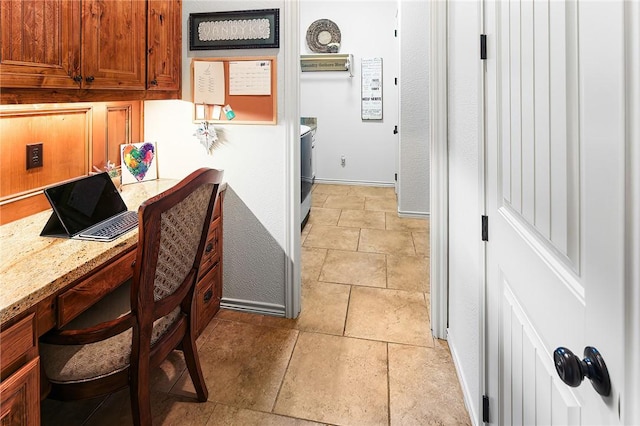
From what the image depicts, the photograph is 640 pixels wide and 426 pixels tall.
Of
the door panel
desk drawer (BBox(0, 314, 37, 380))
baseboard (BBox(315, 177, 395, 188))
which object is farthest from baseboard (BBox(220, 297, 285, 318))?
baseboard (BBox(315, 177, 395, 188))

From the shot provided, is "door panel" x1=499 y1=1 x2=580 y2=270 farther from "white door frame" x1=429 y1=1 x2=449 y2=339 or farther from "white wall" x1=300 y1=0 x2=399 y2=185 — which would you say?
"white wall" x1=300 y1=0 x2=399 y2=185

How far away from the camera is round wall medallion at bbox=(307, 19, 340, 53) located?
6164 mm

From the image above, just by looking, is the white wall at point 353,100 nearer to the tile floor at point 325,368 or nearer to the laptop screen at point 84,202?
the tile floor at point 325,368

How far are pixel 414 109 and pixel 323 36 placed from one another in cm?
250

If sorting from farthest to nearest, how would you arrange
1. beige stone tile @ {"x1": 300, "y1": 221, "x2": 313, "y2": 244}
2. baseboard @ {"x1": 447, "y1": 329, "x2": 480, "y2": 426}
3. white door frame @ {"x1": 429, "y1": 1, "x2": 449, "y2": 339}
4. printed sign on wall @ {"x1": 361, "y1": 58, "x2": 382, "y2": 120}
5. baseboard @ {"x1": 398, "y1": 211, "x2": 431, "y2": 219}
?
printed sign on wall @ {"x1": 361, "y1": 58, "x2": 382, "y2": 120} → baseboard @ {"x1": 398, "y1": 211, "x2": 431, "y2": 219} → beige stone tile @ {"x1": 300, "y1": 221, "x2": 313, "y2": 244} → white door frame @ {"x1": 429, "y1": 1, "x2": 449, "y2": 339} → baseboard @ {"x1": 447, "y1": 329, "x2": 480, "y2": 426}

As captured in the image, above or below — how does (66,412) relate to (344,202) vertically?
below

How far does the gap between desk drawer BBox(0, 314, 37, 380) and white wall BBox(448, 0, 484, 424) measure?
1.40m

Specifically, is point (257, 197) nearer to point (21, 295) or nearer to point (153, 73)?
point (153, 73)

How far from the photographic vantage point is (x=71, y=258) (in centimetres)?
126

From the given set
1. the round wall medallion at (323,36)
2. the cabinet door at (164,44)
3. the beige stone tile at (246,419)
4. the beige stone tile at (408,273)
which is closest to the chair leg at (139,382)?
the beige stone tile at (246,419)

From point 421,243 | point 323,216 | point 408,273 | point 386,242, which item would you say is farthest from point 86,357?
point 323,216

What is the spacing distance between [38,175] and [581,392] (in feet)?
6.86

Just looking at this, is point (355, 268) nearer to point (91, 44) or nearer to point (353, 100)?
point (91, 44)

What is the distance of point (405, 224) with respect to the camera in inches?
177
